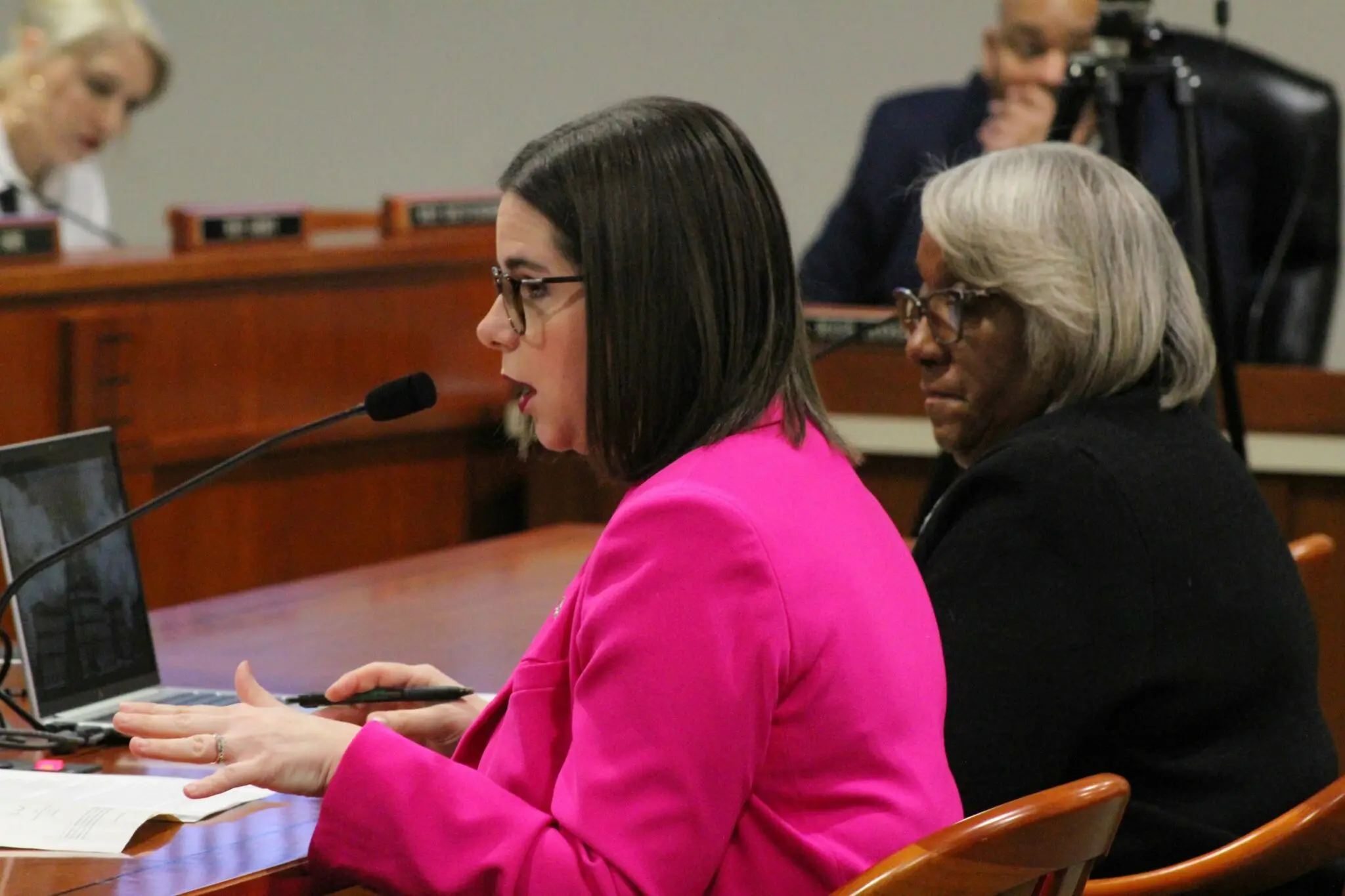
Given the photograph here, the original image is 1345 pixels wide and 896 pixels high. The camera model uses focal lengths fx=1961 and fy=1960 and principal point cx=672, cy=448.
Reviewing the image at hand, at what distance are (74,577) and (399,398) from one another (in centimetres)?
34

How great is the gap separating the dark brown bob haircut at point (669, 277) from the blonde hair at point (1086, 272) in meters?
0.63

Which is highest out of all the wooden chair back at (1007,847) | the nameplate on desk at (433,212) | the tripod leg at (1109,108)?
the tripod leg at (1109,108)

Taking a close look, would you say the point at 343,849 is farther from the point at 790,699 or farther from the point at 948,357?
the point at 948,357

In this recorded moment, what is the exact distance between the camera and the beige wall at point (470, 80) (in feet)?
16.9

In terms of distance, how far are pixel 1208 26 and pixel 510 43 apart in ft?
6.51

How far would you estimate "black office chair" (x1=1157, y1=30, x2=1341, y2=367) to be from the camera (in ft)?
12.5

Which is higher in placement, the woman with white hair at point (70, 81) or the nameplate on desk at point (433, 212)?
the woman with white hair at point (70, 81)

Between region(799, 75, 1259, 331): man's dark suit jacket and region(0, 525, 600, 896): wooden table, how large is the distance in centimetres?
133

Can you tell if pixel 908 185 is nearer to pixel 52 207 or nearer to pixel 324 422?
pixel 52 207

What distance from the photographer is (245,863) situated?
1.27 metres

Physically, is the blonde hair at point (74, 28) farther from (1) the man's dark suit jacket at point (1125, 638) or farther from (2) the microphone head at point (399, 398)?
(1) the man's dark suit jacket at point (1125, 638)

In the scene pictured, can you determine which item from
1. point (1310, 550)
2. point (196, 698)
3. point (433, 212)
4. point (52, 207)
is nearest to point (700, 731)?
point (196, 698)

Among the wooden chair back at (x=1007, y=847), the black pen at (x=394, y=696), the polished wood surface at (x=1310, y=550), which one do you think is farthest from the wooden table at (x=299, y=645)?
the polished wood surface at (x=1310, y=550)

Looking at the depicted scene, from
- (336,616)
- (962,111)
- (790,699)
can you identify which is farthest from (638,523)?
(962,111)
